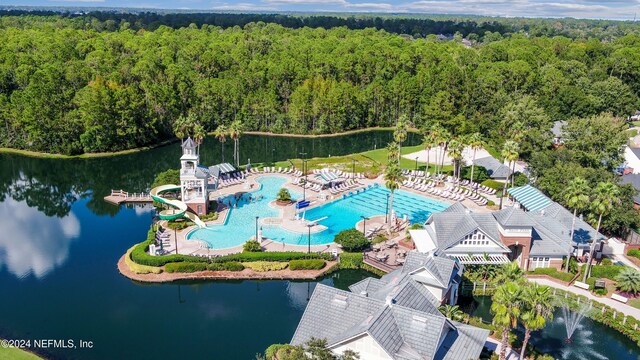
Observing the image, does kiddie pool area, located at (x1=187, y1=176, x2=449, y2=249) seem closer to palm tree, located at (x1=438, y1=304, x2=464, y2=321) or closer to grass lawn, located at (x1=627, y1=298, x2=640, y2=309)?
palm tree, located at (x1=438, y1=304, x2=464, y2=321)

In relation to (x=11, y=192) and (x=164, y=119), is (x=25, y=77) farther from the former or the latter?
(x=11, y=192)

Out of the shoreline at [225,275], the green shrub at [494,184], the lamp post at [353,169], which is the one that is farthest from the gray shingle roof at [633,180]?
the shoreline at [225,275]

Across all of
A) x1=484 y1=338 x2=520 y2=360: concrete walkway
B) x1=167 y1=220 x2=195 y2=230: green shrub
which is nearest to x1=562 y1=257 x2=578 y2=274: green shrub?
x1=484 y1=338 x2=520 y2=360: concrete walkway

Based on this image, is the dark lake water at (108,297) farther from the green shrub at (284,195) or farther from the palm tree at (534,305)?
the palm tree at (534,305)

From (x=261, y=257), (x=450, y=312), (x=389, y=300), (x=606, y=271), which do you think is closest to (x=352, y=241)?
(x=261, y=257)

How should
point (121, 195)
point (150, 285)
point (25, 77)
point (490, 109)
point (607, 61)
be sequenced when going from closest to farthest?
point (150, 285), point (121, 195), point (25, 77), point (490, 109), point (607, 61)

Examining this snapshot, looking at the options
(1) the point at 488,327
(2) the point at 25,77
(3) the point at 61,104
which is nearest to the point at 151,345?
(1) the point at 488,327
